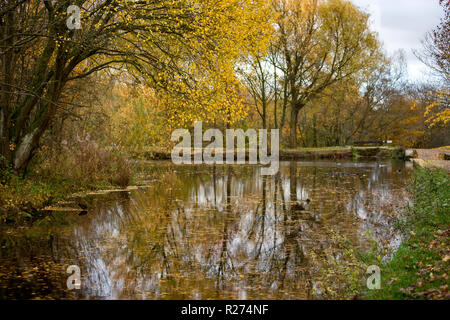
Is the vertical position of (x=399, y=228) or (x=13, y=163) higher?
(x=13, y=163)

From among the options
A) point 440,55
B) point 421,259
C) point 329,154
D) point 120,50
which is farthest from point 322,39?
point 421,259

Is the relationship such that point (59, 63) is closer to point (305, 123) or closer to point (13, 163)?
point (13, 163)

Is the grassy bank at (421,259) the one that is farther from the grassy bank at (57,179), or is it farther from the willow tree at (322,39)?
the willow tree at (322,39)

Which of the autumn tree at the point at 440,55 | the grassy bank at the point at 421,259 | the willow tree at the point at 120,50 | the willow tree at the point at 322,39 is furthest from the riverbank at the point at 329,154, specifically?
the grassy bank at the point at 421,259

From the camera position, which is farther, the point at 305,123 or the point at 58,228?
the point at 305,123

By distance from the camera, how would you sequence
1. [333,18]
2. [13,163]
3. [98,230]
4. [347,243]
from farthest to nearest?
[333,18] → [13,163] → [98,230] → [347,243]

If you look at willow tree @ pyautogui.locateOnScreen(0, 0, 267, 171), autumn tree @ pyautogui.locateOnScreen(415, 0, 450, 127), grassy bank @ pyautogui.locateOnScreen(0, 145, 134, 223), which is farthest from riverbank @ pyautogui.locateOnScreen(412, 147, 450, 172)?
grassy bank @ pyautogui.locateOnScreen(0, 145, 134, 223)

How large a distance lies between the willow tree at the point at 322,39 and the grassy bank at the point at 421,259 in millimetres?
25857

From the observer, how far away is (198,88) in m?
11.9

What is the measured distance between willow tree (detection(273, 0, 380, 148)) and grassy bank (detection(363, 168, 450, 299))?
84.8ft

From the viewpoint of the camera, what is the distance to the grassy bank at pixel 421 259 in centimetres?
494

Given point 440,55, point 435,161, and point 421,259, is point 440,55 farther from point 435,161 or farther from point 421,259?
point 421,259

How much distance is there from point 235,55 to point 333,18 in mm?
23874

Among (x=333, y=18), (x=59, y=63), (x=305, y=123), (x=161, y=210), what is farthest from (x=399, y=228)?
(x=305, y=123)
